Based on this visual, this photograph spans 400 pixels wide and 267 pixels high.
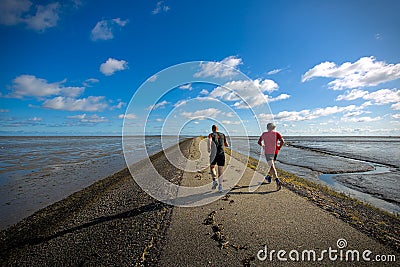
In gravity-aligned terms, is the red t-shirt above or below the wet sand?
above

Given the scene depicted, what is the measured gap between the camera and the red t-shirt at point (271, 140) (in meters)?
8.88

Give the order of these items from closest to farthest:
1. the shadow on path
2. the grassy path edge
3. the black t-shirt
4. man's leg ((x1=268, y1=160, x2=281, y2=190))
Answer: the grassy path edge → the shadow on path → the black t-shirt → man's leg ((x1=268, y1=160, x2=281, y2=190))

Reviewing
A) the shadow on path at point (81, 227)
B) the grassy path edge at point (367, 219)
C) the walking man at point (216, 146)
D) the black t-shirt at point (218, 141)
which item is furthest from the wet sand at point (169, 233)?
the black t-shirt at point (218, 141)

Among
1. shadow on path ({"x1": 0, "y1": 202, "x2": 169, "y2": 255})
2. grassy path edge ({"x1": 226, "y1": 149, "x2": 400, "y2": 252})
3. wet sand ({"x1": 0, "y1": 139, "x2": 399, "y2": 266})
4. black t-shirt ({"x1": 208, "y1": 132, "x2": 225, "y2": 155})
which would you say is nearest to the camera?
A: wet sand ({"x1": 0, "y1": 139, "x2": 399, "y2": 266})

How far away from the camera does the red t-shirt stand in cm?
888

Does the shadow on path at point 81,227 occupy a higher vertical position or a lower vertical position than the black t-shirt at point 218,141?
lower

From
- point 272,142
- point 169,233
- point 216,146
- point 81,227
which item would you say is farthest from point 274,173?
point 81,227

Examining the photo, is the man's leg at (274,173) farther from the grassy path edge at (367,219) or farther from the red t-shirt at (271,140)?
the grassy path edge at (367,219)

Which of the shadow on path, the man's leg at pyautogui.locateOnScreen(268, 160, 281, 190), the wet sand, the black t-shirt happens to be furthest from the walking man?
the shadow on path

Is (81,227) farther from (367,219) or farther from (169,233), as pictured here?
(367,219)

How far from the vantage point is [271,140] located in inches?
351

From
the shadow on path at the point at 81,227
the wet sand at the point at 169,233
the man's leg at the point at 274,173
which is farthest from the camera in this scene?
the man's leg at the point at 274,173

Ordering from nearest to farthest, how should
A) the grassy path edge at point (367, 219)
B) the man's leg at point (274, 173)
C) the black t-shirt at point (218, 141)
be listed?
the grassy path edge at point (367, 219) → the black t-shirt at point (218, 141) → the man's leg at point (274, 173)

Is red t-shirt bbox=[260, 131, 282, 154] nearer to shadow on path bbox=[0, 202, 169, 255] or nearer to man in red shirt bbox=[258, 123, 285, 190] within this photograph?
man in red shirt bbox=[258, 123, 285, 190]
